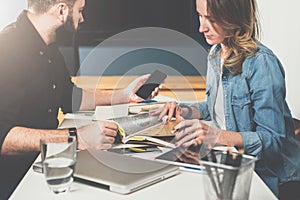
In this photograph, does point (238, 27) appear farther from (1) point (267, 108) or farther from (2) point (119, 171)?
(2) point (119, 171)

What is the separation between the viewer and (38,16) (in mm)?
2162

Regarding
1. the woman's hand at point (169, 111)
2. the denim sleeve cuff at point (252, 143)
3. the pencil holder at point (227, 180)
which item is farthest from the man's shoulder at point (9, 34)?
the pencil holder at point (227, 180)

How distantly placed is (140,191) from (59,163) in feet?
0.65

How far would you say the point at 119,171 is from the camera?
1204 millimetres

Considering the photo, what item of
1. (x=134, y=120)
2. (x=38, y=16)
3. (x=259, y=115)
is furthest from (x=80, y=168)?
(x=38, y=16)

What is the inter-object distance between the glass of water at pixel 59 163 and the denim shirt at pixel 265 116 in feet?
2.52

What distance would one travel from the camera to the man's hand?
146 centimetres

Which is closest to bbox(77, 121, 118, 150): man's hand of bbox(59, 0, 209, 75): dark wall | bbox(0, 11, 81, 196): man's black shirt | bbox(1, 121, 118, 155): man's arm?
bbox(1, 121, 118, 155): man's arm

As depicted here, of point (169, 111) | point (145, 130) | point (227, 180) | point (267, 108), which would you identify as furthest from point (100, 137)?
point (267, 108)

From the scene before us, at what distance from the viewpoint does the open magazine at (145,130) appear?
1.49m

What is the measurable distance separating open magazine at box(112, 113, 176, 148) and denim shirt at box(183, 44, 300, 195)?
322 mm

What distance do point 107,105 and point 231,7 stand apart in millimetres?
702

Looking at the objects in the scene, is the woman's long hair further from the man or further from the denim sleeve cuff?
the man

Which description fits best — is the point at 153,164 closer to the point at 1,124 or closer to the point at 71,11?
the point at 1,124
